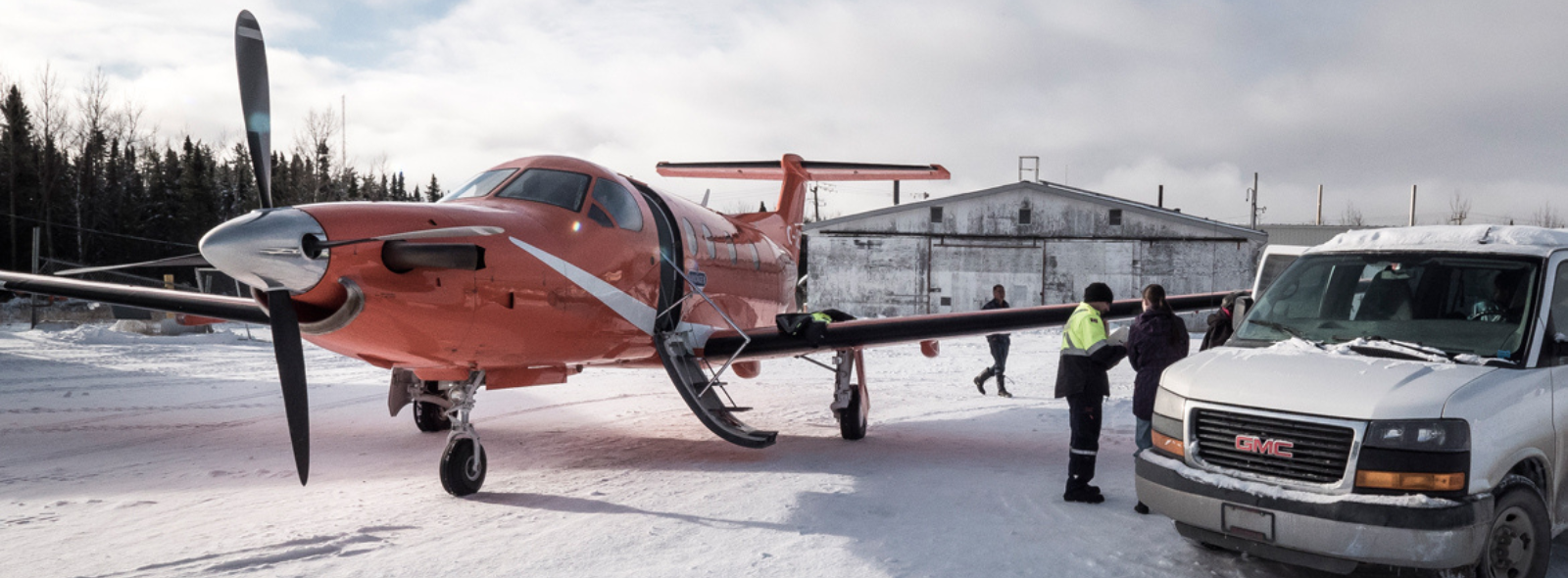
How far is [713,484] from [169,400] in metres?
9.36

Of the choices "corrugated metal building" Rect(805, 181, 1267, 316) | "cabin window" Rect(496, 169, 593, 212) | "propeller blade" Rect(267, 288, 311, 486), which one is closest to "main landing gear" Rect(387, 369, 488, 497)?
"propeller blade" Rect(267, 288, 311, 486)

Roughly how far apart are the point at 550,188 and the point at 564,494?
8.18ft

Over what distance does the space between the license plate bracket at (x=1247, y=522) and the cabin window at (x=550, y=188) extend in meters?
5.18

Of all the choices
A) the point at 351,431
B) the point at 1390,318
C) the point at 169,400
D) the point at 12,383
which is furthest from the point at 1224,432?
the point at 12,383

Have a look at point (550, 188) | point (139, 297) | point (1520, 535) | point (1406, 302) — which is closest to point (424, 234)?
point (550, 188)

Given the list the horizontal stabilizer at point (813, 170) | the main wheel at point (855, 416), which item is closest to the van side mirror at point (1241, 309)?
the main wheel at point (855, 416)

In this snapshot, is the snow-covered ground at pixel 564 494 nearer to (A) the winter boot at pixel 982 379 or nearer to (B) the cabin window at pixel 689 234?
(A) the winter boot at pixel 982 379

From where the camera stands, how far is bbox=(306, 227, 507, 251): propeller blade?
5.17 meters

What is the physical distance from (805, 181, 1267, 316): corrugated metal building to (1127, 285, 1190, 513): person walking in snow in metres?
22.5

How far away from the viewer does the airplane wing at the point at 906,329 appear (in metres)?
8.89

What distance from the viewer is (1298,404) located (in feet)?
13.7

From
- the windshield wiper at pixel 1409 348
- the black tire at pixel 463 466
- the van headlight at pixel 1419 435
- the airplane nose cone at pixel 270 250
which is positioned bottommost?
the black tire at pixel 463 466

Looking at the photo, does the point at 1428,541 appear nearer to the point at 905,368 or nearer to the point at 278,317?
the point at 278,317

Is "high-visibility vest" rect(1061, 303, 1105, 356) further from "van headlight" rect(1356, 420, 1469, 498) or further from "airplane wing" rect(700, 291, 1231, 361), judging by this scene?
"van headlight" rect(1356, 420, 1469, 498)
